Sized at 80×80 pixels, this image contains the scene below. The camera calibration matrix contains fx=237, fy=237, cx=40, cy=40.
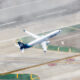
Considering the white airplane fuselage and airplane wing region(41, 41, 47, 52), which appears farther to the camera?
the white airplane fuselage

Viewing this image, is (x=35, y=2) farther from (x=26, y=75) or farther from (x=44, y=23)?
(x=26, y=75)

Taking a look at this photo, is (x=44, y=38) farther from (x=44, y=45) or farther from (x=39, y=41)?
(x=44, y=45)

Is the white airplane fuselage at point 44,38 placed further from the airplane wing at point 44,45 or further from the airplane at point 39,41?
the airplane wing at point 44,45

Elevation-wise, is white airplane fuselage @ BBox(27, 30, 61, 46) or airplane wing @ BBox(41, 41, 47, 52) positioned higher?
white airplane fuselage @ BBox(27, 30, 61, 46)

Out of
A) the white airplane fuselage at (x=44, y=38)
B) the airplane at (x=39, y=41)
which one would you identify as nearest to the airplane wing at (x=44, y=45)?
the airplane at (x=39, y=41)

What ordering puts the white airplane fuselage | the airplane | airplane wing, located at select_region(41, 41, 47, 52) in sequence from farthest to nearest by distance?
the white airplane fuselage < airplane wing, located at select_region(41, 41, 47, 52) < the airplane

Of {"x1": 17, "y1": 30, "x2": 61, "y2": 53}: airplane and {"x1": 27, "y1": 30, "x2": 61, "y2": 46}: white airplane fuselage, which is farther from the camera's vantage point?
{"x1": 27, "y1": 30, "x2": 61, "y2": 46}: white airplane fuselage

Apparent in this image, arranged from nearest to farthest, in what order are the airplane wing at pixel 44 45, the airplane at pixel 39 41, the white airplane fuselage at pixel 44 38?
the airplane at pixel 39 41 → the airplane wing at pixel 44 45 → the white airplane fuselage at pixel 44 38

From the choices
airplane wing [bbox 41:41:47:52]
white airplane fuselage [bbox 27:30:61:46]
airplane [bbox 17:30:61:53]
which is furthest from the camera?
white airplane fuselage [bbox 27:30:61:46]

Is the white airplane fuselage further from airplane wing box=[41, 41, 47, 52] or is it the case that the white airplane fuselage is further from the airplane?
airplane wing box=[41, 41, 47, 52]

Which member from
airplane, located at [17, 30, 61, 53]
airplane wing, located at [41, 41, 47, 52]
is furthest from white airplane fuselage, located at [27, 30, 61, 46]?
airplane wing, located at [41, 41, 47, 52]

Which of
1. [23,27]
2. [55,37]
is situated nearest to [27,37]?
[23,27]

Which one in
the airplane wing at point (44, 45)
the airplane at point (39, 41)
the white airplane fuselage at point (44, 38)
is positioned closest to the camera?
the airplane at point (39, 41)
